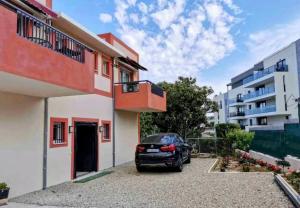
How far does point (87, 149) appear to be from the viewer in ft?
46.2

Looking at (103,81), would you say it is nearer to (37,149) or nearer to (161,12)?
(161,12)

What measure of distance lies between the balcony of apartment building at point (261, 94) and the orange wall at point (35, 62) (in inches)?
1678

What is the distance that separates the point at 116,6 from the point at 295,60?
1434 inches

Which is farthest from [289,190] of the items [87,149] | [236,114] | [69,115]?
[236,114]

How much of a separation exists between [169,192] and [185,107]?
15.3m

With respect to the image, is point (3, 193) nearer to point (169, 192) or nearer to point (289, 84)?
point (169, 192)

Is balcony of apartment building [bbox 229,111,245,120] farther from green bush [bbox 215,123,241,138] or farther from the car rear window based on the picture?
the car rear window

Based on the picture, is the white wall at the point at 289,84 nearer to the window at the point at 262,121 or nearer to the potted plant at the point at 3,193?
the window at the point at 262,121

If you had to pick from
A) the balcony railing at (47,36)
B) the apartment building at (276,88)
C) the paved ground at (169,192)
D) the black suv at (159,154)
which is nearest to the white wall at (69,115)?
the paved ground at (169,192)

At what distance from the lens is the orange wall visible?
20.7 ft

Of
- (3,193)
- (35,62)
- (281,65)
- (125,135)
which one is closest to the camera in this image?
(35,62)

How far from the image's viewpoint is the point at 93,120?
13.8 m

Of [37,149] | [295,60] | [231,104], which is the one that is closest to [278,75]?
[295,60]

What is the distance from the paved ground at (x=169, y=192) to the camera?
802cm
